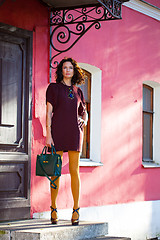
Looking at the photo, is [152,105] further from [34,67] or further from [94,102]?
[34,67]

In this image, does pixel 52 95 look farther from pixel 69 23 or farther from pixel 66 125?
pixel 69 23

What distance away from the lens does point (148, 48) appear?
412 inches

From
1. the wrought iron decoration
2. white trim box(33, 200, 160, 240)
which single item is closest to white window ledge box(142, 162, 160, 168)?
white trim box(33, 200, 160, 240)

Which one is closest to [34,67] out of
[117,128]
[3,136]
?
[3,136]

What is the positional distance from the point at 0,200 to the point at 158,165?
4375 millimetres

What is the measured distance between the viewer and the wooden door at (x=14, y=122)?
7180 mm

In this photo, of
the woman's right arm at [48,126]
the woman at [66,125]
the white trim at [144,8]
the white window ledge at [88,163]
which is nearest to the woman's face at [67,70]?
the woman at [66,125]

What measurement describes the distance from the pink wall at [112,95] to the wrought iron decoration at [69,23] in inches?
5.3

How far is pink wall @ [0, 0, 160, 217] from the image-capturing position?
302 inches

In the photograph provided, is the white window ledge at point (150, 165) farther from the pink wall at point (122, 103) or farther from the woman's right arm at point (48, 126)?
the woman's right arm at point (48, 126)

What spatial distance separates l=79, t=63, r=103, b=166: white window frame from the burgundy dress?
2.33m

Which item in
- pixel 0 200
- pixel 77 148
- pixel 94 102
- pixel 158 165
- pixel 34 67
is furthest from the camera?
pixel 158 165

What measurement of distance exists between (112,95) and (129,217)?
6.98ft

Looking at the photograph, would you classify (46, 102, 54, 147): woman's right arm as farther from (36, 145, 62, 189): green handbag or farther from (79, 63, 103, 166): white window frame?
(79, 63, 103, 166): white window frame
